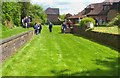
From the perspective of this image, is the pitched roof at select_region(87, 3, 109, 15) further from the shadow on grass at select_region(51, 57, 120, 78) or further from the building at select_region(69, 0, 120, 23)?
the shadow on grass at select_region(51, 57, 120, 78)

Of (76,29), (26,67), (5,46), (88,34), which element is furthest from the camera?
(76,29)

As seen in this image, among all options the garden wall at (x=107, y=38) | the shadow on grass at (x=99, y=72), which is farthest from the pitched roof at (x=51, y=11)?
the shadow on grass at (x=99, y=72)

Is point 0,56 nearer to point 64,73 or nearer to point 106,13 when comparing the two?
point 64,73

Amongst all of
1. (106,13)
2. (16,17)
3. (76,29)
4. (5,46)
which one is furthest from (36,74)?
(106,13)

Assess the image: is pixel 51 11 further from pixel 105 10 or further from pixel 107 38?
pixel 107 38

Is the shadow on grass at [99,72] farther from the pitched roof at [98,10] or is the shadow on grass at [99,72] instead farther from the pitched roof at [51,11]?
the pitched roof at [51,11]

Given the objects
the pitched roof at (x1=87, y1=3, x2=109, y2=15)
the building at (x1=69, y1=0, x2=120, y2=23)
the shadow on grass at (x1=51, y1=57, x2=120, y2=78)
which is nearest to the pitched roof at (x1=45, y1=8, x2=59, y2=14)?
the building at (x1=69, y1=0, x2=120, y2=23)

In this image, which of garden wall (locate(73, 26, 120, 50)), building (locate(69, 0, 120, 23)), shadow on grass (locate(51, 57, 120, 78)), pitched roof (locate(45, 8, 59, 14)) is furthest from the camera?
pitched roof (locate(45, 8, 59, 14))

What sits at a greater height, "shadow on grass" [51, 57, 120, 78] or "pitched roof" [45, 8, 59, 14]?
"pitched roof" [45, 8, 59, 14]

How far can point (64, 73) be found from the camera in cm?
1113

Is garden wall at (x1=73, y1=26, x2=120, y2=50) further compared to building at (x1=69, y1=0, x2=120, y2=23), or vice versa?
building at (x1=69, y1=0, x2=120, y2=23)

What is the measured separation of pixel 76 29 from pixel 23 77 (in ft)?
112

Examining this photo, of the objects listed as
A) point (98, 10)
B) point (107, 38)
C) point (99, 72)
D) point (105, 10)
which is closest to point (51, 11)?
point (98, 10)

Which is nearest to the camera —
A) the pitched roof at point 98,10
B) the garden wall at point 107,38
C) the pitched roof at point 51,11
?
the garden wall at point 107,38
